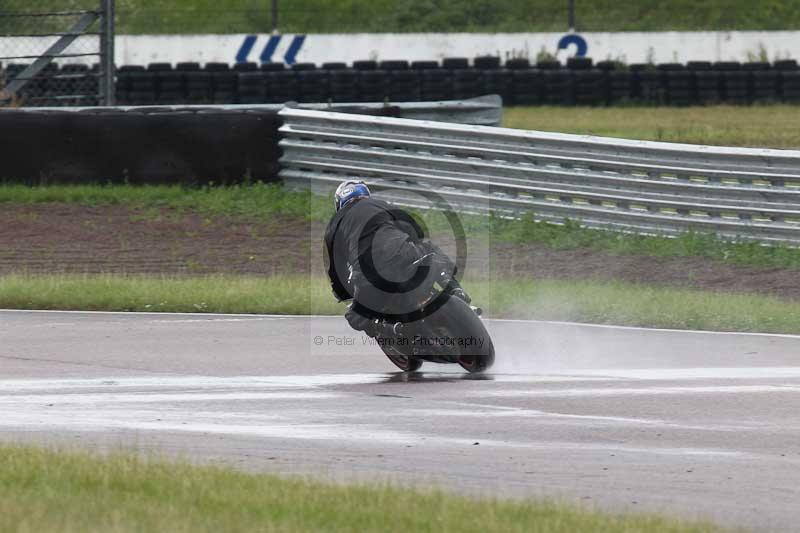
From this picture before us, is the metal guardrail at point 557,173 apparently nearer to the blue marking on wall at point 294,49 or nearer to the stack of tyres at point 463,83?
the stack of tyres at point 463,83

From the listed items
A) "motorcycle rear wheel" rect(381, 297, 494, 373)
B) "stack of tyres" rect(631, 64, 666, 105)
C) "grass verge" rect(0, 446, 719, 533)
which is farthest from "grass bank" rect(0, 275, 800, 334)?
"stack of tyres" rect(631, 64, 666, 105)

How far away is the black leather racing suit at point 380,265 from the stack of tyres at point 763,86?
75.6ft

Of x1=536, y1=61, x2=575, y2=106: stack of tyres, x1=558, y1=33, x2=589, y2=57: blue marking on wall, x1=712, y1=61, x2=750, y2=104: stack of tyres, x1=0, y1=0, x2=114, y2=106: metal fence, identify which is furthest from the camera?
x1=558, y1=33, x2=589, y2=57: blue marking on wall

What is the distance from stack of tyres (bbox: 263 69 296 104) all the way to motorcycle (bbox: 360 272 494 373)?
21090mm

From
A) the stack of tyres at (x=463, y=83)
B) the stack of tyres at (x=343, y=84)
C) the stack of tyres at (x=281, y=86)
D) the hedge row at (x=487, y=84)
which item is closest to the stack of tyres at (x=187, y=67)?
the hedge row at (x=487, y=84)

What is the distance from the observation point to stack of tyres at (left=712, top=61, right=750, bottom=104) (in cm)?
3161

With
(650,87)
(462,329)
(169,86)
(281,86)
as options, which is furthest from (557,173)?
(169,86)

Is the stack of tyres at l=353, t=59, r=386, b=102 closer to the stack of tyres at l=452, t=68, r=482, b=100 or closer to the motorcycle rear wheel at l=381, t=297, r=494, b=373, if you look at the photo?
the stack of tyres at l=452, t=68, r=482, b=100

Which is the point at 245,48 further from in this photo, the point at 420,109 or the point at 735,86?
the point at 420,109

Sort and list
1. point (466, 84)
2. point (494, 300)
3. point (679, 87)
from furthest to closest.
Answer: point (679, 87) → point (466, 84) → point (494, 300)

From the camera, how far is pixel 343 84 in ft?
103

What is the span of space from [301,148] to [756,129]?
11.4 meters

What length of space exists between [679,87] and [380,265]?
23.3 meters

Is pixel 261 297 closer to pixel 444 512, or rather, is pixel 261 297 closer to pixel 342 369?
pixel 342 369
